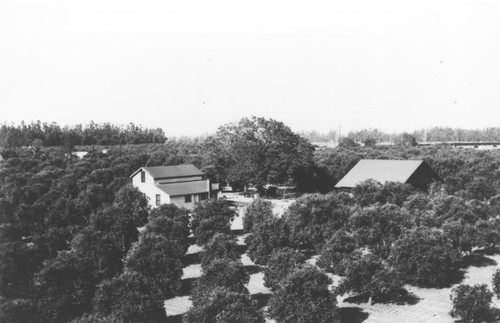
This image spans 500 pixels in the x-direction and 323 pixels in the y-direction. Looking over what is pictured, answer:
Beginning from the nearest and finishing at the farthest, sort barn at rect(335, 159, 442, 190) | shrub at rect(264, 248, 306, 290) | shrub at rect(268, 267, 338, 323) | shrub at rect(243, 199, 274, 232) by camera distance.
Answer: shrub at rect(268, 267, 338, 323) → shrub at rect(264, 248, 306, 290) → shrub at rect(243, 199, 274, 232) → barn at rect(335, 159, 442, 190)

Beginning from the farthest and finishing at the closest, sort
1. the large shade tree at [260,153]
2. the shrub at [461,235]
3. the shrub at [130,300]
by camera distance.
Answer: the large shade tree at [260,153] → the shrub at [461,235] → the shrub at [130,300]

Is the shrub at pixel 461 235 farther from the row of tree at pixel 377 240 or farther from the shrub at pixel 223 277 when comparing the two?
the shrub at pixel 223 277

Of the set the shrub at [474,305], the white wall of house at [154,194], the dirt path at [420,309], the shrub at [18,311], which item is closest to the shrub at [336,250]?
the dirt path at [420,309]

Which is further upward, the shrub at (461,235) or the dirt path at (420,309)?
the shrub at (461,235)

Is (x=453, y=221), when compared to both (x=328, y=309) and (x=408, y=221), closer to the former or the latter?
(x=408, y=221)

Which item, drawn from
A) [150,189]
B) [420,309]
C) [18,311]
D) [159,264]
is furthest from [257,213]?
[150,189]

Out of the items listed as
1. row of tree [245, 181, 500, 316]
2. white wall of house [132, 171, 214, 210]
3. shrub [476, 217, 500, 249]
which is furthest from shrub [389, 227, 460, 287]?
white wall of house [132, 171, 214, 210]

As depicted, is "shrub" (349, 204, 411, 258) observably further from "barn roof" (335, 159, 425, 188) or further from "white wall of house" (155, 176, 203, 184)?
"white wall of house" (155, 176, 203, 184)
